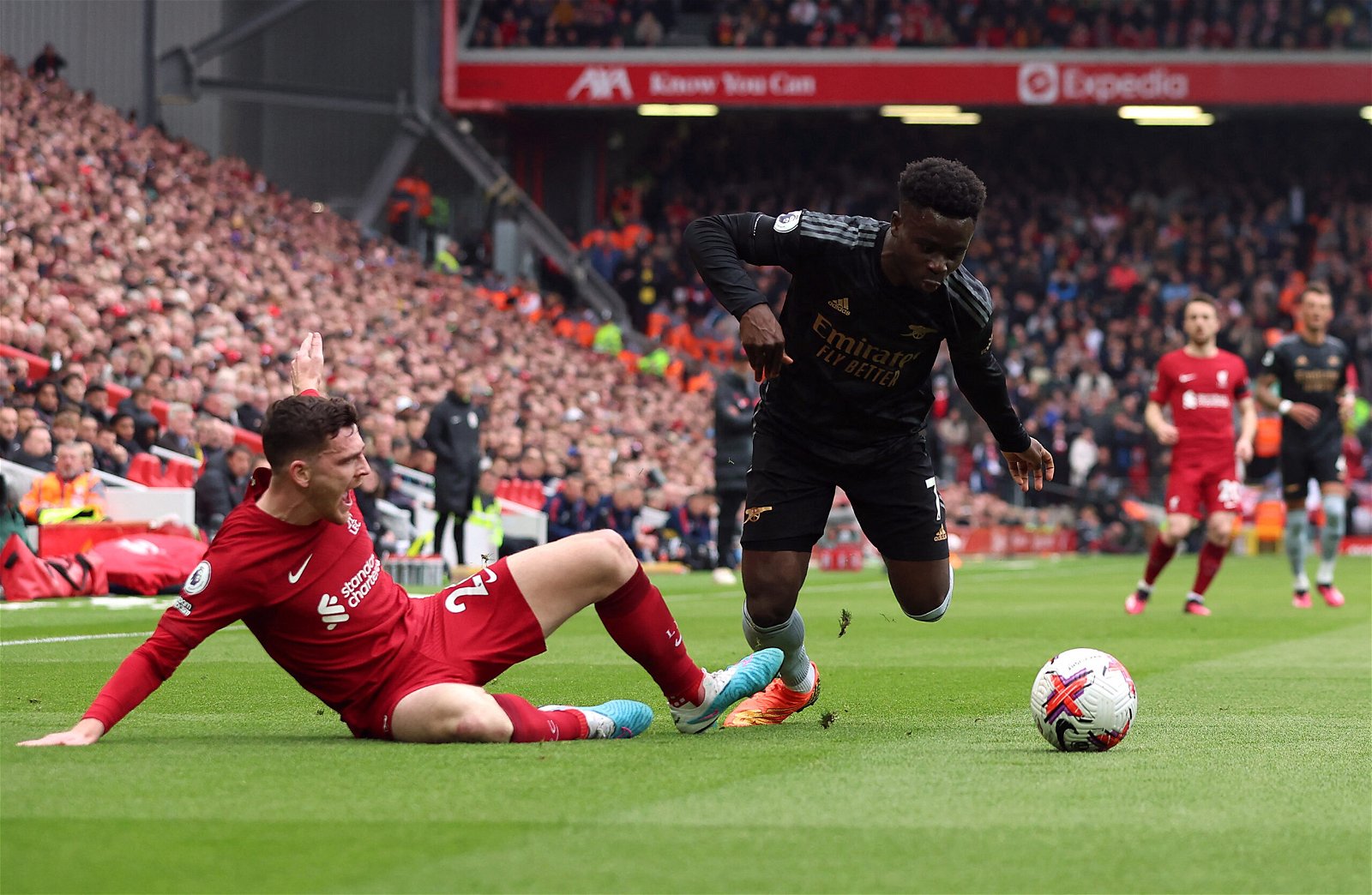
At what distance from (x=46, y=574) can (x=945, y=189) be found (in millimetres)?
10208

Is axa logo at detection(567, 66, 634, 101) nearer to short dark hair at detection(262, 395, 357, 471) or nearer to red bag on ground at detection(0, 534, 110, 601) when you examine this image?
red bag on ground at detection(0, 534, 110, 601)

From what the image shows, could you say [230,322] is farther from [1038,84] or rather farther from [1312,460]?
[1038,84]

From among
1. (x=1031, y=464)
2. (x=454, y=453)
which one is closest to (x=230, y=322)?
(x=454, y=453)

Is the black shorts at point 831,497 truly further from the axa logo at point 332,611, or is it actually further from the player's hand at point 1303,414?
the player's hand at point 1303,414

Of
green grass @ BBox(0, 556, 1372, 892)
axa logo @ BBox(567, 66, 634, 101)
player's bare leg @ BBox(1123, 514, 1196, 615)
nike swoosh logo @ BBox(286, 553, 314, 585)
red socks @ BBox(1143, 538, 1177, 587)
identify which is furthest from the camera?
axa logo @ BBox(567, 66, 634, 101)

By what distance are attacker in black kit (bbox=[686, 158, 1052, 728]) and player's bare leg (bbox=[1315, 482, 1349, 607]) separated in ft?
28.3

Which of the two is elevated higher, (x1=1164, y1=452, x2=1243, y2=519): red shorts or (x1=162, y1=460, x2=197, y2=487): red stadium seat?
(x1=1164, y1=452, x2=1243, y2=519): red shorts

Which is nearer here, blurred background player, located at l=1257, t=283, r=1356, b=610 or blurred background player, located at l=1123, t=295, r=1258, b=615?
blurred background player, located at l=1123, t=295, r=1258, b=615

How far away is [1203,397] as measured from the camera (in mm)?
13594

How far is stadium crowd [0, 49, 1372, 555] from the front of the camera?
19.5m

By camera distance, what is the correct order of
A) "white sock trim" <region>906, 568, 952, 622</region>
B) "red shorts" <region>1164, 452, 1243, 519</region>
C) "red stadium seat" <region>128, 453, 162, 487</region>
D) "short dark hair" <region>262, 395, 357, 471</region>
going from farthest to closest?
"red stadium seat" <region>128, 453, 162, 487</region> → "red shorts" <region>1164, 452, 1243, 519</region> → "white sock trim" <region>906, 568, 952, 622</region> → "short dark hair" <region>262, 395, 357, 471</region>

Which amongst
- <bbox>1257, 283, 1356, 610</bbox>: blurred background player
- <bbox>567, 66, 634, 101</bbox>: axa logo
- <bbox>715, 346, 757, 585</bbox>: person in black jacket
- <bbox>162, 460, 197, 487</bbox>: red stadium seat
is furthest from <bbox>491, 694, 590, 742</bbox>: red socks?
<bbox>567, 66, 634, 101</bbox>: axa logo

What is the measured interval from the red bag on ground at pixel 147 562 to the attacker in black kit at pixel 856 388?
865cm

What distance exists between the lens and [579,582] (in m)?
5.71
